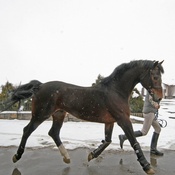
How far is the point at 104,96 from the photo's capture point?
3.42 meters

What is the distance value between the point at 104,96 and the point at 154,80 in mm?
800

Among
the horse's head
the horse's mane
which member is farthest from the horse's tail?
the horse's head

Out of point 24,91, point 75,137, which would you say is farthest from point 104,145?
point 75,137

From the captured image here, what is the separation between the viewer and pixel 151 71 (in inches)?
131

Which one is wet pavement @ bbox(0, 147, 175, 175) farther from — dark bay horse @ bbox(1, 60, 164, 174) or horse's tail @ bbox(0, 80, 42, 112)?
horse's tail @ bbox(0, 80, 42, 112)

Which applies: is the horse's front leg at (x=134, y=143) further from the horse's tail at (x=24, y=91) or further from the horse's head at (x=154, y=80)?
the horse's tail at (x=24, y=91)

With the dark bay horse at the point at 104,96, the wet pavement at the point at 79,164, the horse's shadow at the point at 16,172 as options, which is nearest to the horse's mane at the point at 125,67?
the dark bay horse at the point at 104,96

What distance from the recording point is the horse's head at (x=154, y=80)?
330 cm

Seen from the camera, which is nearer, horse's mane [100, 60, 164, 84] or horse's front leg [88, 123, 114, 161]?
horse's mane [100, 60, 164, 84]

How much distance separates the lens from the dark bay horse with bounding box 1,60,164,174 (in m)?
3.32

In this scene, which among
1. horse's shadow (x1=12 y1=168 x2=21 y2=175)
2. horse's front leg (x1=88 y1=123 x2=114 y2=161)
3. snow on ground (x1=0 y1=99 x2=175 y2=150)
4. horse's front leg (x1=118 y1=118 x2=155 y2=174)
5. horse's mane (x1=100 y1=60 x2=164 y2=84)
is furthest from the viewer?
snow on ground (x1=0 y1=99 x2=175 y2=150)

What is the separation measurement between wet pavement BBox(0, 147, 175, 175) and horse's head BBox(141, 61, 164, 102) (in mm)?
1203

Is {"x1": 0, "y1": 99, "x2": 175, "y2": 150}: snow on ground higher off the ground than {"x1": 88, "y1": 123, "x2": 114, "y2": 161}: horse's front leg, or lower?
lower

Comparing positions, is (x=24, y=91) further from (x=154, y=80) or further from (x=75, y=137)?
(x=75, y=137)
